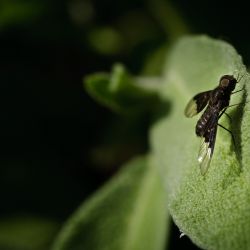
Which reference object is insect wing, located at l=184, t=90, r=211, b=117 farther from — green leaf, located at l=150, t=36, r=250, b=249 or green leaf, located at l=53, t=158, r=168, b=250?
green leaf, located at l=53, t=158, r=168, b=250

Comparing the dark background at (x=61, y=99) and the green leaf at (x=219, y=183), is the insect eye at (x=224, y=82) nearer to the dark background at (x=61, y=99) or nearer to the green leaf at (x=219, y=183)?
the green leaf at (x=219, y=183)

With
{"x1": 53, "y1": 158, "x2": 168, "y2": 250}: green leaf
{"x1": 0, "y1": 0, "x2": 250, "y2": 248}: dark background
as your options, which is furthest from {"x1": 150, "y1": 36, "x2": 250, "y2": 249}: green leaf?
{"x1": 0, "y1": 0, "x2": 250, "y2": 248}: dark background

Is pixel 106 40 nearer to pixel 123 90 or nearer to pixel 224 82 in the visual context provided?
pixel 123 90

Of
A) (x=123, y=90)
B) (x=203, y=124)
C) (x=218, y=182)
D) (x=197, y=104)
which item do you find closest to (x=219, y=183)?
(x=218, y=182)

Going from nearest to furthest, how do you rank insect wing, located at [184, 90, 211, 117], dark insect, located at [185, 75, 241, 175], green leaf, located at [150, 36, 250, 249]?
green leaf, located at [150, 36, 250, 249] → dark insect, located at [185, 75, 241, 175] → insect wing, located at [184, 90, 211, 117]

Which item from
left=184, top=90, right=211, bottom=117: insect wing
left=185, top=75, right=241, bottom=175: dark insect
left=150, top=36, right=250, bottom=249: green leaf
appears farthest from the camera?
left=184, top=90, right=211, bottom=117: insect wing

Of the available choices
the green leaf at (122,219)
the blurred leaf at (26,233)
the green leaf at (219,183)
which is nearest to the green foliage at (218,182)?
the green leaf at (219,183)
